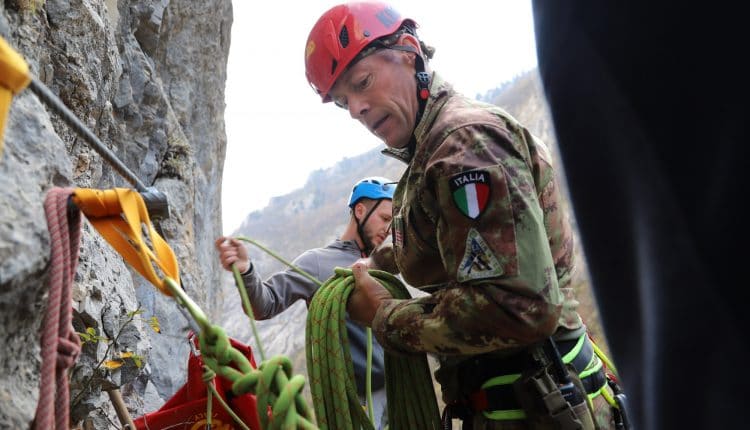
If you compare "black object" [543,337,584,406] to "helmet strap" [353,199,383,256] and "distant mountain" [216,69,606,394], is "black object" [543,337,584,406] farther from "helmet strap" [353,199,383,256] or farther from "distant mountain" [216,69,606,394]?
"distant mountain" [216,69,606,394]

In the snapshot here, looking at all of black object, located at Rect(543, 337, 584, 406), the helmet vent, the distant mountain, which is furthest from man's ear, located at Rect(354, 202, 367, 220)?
the distant mountain

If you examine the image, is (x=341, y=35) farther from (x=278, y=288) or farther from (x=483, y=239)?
(x=278, y=288)

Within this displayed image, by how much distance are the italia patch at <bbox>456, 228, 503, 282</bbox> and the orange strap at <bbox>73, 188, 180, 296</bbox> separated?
2.86 feet

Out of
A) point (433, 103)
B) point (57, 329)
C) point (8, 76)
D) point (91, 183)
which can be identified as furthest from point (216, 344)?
point (91, 183)

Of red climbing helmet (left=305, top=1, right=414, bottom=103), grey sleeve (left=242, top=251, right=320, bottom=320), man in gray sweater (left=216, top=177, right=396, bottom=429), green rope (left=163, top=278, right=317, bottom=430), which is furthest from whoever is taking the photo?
grey sleeve (left=242, top=251, right=320, bottom=320)

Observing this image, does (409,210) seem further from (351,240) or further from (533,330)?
(351,240)

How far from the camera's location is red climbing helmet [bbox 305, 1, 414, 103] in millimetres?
2527

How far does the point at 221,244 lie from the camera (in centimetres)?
290

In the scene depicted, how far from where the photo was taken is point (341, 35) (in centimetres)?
256

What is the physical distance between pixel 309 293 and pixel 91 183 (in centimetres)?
156

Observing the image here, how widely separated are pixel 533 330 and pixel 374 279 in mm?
809

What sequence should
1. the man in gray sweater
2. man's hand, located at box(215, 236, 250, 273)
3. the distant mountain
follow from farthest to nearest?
the distant mountain → the man in gray sweater → man's hand, located at box(215, 236, 250, 273)

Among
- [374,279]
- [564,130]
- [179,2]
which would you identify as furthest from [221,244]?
[179,2]

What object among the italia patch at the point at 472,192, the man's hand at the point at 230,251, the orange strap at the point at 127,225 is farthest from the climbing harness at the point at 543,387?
the man's hand at the point at 230,251
